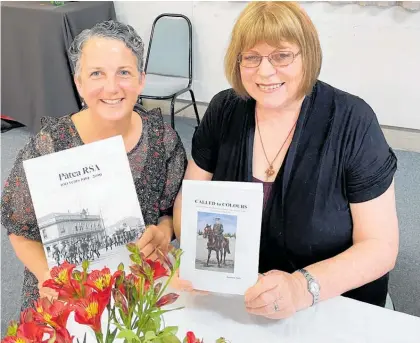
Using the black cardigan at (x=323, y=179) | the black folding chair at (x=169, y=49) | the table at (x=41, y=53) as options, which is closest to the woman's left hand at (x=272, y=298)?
the black cardigan at (x=323, y=179)

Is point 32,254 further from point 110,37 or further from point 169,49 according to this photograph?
point 169,49

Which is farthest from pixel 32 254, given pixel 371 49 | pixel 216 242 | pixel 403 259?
pixel 371 49

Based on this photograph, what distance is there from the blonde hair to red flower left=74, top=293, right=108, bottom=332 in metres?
0.82

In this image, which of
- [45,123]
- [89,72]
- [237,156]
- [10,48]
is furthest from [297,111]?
[10,48]

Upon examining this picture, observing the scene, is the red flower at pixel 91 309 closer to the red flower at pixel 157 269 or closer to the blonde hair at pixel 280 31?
the red flower at pixel 157 269

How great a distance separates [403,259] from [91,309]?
2305mm

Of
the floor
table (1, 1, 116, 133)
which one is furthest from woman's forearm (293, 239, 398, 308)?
table (1, 1, 116, 133)

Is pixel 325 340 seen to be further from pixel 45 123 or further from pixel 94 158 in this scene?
pixel 45 123

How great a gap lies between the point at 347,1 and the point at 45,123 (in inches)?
105

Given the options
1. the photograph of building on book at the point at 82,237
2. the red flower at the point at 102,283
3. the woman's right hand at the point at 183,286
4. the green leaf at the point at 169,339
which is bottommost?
the woman's right hand at the point at 183,286

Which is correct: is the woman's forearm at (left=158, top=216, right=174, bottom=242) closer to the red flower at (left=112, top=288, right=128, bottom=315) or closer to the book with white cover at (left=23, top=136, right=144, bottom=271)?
the book with white cover at (left=23, top=136, right=144, bottom=271)

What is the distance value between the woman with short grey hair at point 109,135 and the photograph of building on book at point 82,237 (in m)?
0.07

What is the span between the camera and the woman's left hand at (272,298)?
3.24 ft

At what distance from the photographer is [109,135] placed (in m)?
1.31
